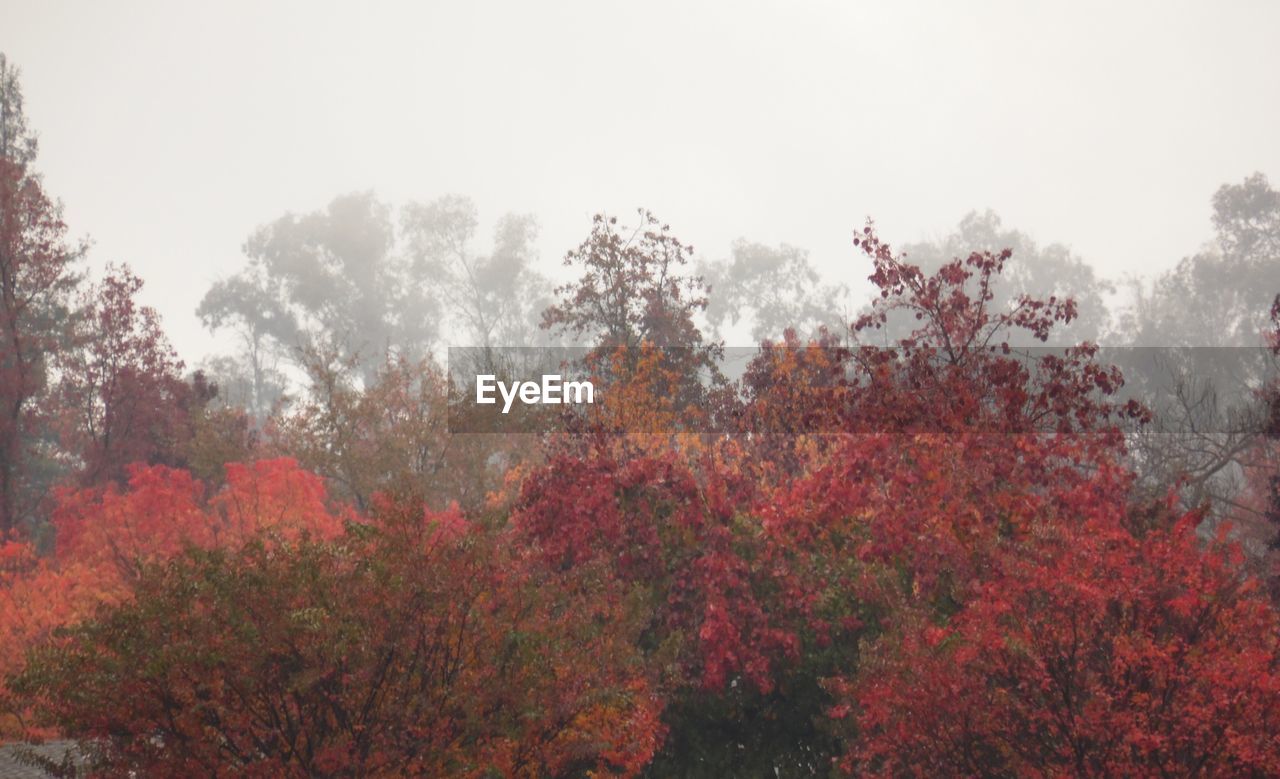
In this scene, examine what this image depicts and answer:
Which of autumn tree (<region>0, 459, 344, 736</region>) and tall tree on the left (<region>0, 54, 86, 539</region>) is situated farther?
tall tree on the left (<region>0, 54, 86, 539</region>)

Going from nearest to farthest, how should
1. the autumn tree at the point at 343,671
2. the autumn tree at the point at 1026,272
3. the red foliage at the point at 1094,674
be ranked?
the autumn tree at the point at 343,671 → the red foliage at the point at 1094,674 → the autumn tree at the point at 1026,272

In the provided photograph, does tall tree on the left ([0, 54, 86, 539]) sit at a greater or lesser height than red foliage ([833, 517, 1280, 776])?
greater

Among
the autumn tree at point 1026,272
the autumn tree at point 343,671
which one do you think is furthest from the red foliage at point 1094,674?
the autumn tree at point 1026,272

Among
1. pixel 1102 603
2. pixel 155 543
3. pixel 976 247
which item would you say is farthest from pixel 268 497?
pixel 976 247

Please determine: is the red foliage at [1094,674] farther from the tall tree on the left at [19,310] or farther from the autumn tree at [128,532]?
the tall tree on the left at [19,310]

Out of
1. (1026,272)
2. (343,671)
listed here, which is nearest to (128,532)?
(343,671)

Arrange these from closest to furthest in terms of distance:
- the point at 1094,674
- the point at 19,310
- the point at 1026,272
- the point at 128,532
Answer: the point at 1094,674
the point at 128,532
the point at 19,310
the point at 1026,272

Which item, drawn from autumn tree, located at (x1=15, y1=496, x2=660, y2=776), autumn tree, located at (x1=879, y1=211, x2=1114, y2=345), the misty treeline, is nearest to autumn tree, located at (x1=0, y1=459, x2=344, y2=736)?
the misty treeline

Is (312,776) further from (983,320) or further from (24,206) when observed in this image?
(24,206)

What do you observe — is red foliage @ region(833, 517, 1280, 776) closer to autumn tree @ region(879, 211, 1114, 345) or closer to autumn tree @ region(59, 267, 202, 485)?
autumn tree @ region(59, 267, 202, 485)
